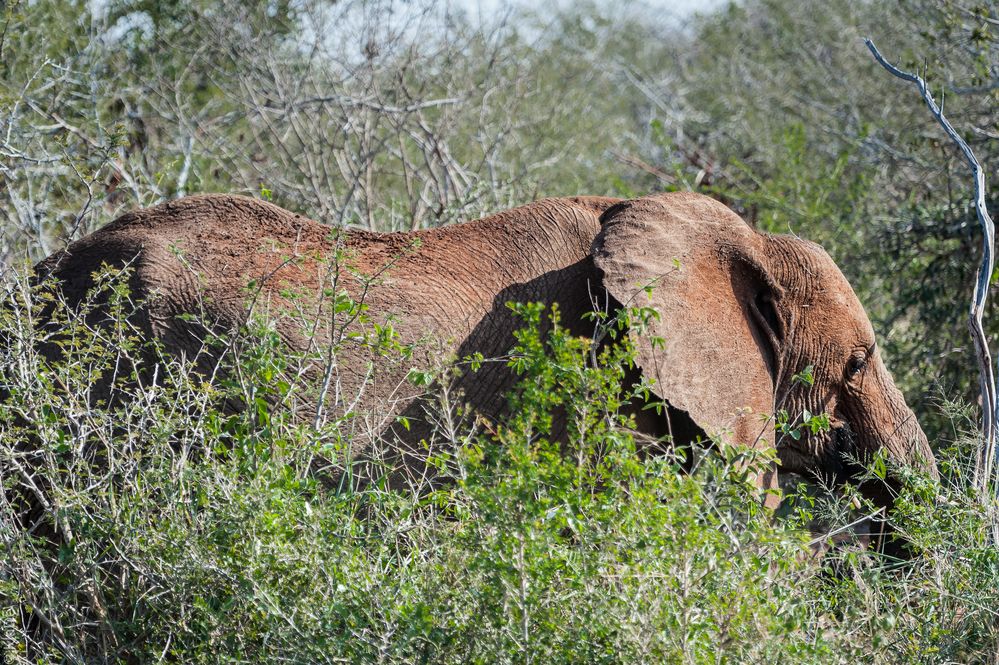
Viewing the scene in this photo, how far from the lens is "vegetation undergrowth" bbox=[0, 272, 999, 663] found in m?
2.89

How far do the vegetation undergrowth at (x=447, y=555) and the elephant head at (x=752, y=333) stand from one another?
60cm

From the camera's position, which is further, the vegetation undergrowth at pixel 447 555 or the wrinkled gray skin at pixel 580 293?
the wrinkled gray skin at pixel 580 293

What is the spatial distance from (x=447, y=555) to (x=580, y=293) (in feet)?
5.10

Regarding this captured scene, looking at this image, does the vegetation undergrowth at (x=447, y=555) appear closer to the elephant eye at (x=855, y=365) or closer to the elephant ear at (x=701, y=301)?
the elephant ear at (x=701, y=301)

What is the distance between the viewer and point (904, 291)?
22.1ft

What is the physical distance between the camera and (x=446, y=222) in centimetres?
677

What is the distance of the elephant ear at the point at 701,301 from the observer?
420cm

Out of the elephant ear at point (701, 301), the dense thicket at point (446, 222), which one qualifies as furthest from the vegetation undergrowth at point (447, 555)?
the elephant ear at point (701, 301)

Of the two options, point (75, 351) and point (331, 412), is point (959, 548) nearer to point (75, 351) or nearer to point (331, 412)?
point (331, 412)

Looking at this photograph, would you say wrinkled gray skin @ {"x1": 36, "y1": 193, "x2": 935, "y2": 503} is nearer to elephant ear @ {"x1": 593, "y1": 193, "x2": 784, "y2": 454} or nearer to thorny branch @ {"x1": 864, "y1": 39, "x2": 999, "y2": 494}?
elephant ear @ {"x1": 593, "y1": 193, "x2": 784, "y2": 454}

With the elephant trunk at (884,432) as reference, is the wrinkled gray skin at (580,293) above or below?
above

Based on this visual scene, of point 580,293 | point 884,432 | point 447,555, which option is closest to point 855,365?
point 884,432

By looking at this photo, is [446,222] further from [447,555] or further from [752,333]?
[447,555]

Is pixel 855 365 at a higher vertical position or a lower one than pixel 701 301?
lower
